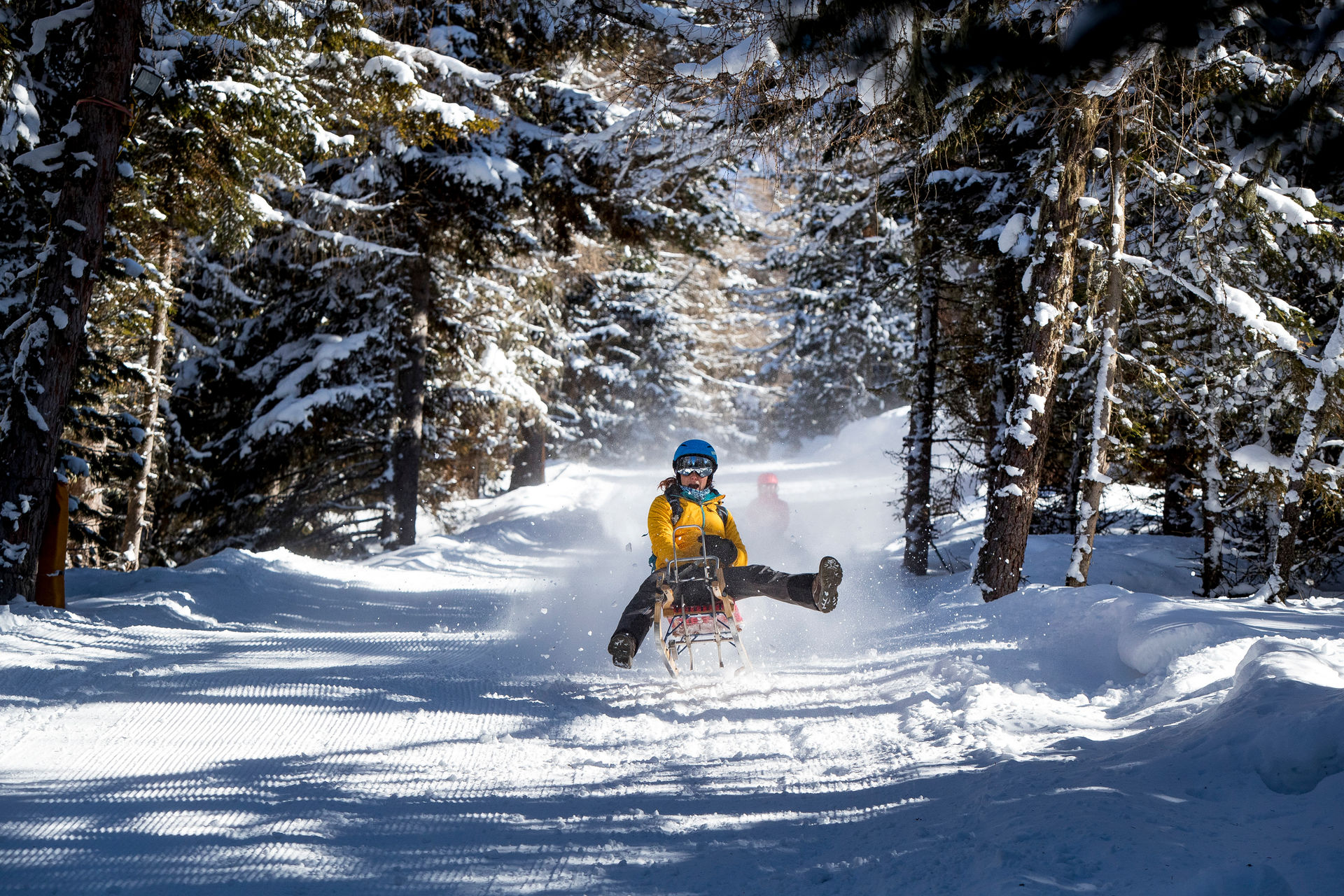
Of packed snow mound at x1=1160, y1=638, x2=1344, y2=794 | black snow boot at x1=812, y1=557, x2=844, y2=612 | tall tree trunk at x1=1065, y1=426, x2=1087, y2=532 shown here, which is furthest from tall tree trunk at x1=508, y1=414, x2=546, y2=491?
packed snow mound at x1=1160, y1=638, x2=1344, y2=794

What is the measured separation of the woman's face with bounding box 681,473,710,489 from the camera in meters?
7.69

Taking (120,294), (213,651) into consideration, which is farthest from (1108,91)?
(120,294)

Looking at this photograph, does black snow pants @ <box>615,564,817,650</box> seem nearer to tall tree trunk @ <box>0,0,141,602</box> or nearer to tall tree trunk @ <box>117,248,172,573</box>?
tall tree trunk @ <box>0,0,141,602</box>

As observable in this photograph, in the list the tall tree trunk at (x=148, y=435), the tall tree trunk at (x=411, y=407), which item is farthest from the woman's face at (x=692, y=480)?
the tall tree trunk at (x=148, y=435)

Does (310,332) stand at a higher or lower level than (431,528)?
higher

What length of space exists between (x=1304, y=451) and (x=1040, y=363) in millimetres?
2931

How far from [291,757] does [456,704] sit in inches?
53.5

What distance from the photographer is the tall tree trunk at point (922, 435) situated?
13133mm

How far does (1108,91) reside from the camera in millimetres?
5945

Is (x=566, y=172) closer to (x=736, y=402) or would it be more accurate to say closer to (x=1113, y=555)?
(x=1113, y=555)

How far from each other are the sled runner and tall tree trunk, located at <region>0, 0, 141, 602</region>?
5.93 m

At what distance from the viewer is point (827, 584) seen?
6.98 m

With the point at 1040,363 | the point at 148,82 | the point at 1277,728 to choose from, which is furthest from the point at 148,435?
the point at 1277,728

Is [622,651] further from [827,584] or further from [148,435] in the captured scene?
[148,435]
